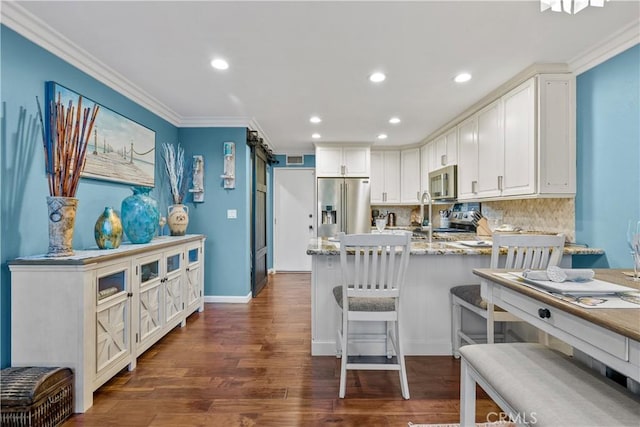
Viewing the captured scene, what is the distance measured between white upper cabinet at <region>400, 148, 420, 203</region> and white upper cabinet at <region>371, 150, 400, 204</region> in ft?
0.29

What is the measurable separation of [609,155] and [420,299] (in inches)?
69.6

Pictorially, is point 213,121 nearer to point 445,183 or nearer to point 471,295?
point 445,183

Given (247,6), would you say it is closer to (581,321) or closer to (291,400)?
(581,321)

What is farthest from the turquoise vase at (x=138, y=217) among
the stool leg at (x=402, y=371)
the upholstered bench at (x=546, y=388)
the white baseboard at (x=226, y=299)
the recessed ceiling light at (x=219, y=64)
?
the upholstered bench at (x=546, y=388)

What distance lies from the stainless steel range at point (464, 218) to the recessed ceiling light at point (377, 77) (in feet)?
8.01

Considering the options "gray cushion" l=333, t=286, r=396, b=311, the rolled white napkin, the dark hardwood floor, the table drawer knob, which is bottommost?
the dark hardwood floor

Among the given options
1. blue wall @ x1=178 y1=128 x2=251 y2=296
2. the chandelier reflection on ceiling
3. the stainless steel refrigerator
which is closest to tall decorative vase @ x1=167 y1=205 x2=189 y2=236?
blue wall @ x1=178 y1=128 x2=251 y2=296

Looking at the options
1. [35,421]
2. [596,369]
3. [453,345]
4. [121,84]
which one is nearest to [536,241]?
[596,369]

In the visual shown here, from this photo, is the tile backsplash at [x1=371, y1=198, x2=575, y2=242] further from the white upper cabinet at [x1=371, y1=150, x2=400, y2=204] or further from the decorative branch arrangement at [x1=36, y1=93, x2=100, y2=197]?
the decorative branch arrangement at [x1=36, y1=93, x2=100, y2=197]

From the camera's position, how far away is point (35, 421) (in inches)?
59.7

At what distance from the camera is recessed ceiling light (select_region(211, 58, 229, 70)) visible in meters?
2.39

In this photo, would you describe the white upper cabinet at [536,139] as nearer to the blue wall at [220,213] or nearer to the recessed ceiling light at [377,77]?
the recessed ceiling light at [377,77]

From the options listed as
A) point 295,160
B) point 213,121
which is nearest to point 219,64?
point 213,121

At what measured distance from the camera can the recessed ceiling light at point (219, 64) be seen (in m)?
2.39
